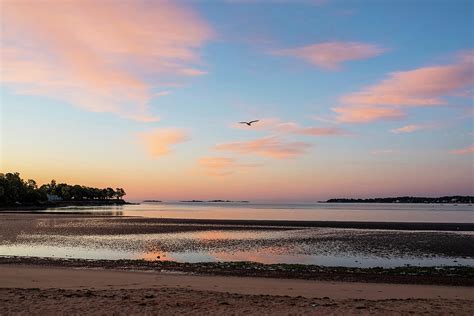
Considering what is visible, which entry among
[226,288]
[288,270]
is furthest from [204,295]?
[288,270]

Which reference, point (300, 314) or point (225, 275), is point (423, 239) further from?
point (300, 314)

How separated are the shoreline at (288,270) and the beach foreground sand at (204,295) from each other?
1612 millimetres

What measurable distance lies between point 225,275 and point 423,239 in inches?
1159

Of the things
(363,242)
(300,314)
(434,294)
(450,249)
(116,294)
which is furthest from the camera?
(363,242)

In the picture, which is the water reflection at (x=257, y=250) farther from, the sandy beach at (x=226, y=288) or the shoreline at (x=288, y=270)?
the shoreline at (x=288, y=270)

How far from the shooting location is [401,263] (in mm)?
28500

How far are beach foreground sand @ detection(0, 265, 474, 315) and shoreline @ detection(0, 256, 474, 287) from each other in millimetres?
1612

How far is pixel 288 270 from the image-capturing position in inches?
971

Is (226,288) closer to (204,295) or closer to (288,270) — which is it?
(204,295)

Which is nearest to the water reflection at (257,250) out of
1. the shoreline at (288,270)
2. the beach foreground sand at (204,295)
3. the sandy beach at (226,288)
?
the sandy beach at (226,288)

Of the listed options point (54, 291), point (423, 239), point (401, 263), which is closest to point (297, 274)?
point (401, 263)

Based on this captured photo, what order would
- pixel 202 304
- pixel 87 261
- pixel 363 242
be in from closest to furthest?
pixel 202 304
pixel 87 261
pixel 363 242

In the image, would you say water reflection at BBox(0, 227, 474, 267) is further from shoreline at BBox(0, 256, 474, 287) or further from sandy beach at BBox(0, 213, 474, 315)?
shoreline at BBox(0, 256, 474, 287)

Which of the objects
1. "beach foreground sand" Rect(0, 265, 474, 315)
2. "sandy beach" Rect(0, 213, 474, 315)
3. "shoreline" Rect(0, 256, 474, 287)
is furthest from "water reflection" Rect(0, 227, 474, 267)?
"beach foreground sand" Rect(0, 265, 474, 315)
